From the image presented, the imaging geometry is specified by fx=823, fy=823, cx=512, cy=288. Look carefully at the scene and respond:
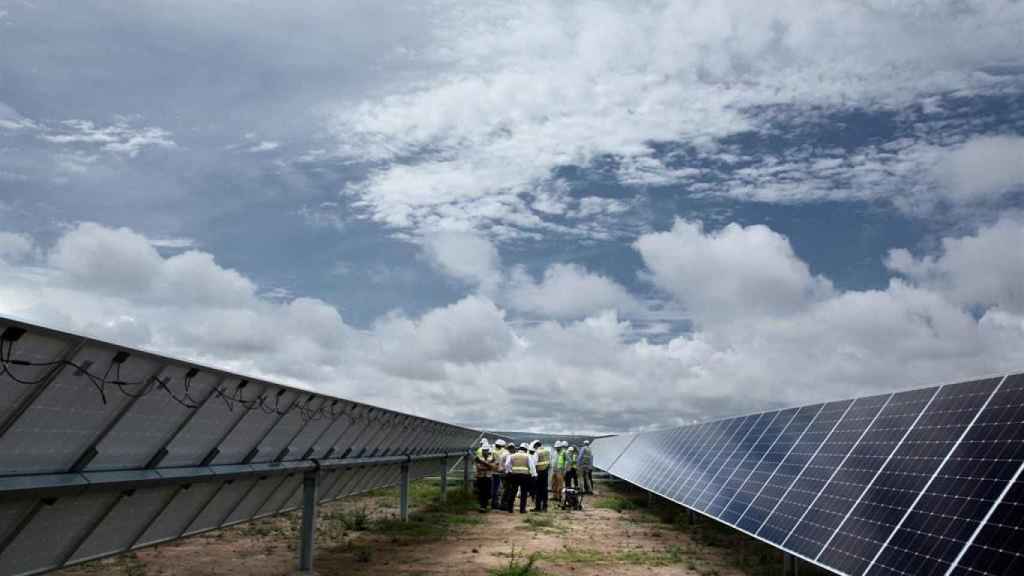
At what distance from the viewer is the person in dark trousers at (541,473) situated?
1141 inches

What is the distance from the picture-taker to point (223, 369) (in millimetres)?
10219

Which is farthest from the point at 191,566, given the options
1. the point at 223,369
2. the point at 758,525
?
the point at 758,525

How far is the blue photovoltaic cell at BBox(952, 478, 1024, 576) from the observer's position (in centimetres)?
807

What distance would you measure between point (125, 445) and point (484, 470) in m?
20.7

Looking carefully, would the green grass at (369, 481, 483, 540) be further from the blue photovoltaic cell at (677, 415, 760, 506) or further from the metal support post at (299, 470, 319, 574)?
the blue photovoltaic cell at (677, 415, 760, 506)

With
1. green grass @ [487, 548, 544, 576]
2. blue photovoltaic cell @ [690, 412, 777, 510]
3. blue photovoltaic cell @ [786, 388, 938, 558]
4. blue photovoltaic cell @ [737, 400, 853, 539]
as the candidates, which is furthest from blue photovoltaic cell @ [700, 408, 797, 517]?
blue photovoltaic cell @ [786, 388, 938, 558]

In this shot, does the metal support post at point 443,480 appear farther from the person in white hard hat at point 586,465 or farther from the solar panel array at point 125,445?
the solar panel array at point 125,445

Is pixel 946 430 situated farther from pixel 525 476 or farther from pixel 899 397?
pixel 525 476

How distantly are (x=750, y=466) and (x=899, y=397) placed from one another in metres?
5.07

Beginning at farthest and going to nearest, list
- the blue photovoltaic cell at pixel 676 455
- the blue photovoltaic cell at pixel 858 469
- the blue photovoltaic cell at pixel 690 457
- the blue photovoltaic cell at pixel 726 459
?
the blue photovoltaic cell at pixel 676 455
the blue photovoltaic cell at pixel 690 457
the blue photovoltaic cell at pixel 726 459
the blue photovoltaic cell at pixel 858 469

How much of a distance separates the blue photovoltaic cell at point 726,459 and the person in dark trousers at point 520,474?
309 inches

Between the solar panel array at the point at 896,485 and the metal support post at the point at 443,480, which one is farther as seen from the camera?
the metal support post at the point at 443,480

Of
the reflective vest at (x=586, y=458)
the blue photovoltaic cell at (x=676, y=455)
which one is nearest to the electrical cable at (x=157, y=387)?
the blue photovoltaic cell at (x=676, y=455)

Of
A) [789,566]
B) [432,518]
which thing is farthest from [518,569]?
[432,518]
